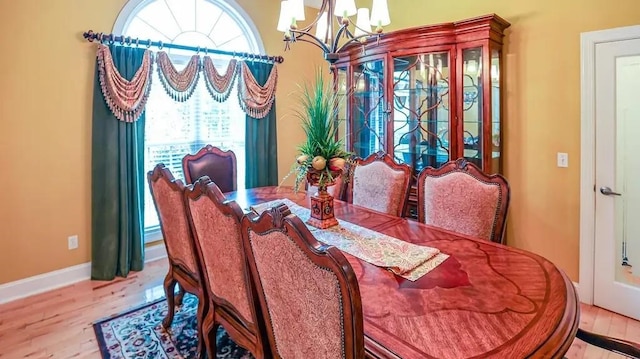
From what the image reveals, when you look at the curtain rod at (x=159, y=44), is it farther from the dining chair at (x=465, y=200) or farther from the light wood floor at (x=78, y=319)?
the dining chair at (x=465, y=200)

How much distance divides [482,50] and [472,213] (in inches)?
61.7

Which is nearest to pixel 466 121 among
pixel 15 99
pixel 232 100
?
pixel 232 100

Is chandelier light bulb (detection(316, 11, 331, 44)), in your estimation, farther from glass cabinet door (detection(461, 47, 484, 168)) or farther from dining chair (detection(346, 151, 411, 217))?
glass cabinet door (detection(461, 47, 484, 168))

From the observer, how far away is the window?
12.2 feet

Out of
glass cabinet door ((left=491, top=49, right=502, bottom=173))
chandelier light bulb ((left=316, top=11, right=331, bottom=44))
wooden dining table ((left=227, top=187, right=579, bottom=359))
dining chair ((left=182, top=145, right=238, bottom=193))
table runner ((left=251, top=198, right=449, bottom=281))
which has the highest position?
chandelier light bulb ((left=316, top=11, right=331, bottom=44))

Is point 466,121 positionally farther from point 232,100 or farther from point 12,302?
point 12,302

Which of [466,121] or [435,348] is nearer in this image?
[435,348]

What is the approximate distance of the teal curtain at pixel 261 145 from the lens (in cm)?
423

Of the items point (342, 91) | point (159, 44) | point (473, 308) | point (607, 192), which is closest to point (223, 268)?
point (473, 308)

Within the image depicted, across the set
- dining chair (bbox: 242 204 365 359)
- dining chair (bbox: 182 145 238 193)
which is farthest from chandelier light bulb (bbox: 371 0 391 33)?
dining chair (bbox: 182 145 238 193)

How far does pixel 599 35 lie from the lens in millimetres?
2715

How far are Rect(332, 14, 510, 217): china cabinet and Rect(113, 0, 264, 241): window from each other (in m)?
1.21

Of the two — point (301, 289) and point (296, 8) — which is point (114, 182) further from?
point (301, 289)

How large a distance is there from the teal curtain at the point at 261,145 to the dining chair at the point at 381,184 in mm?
1569
